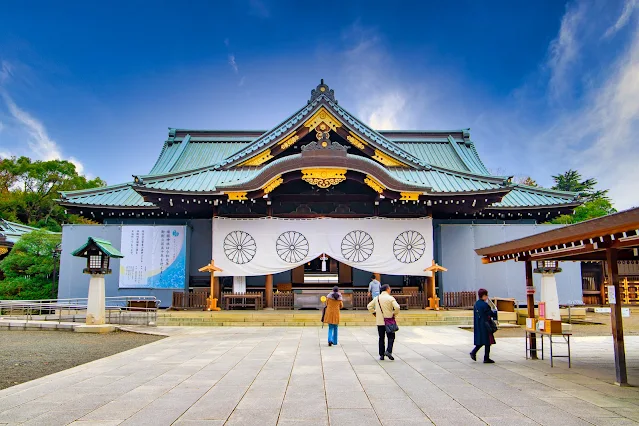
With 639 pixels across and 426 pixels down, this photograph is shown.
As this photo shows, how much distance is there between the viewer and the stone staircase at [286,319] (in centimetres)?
1631

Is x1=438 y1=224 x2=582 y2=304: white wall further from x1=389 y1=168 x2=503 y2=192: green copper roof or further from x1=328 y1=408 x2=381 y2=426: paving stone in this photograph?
x1=328 y1=408 x2=381 y2=426: paving stone

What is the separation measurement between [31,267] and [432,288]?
732 inches

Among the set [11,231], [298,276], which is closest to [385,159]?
[298,276]

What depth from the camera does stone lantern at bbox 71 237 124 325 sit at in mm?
14734

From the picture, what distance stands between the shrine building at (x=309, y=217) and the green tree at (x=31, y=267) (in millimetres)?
2348

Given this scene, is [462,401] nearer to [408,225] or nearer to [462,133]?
[408,225]

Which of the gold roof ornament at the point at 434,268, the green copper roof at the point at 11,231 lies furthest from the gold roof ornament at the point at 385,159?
the green copper roof at the point at 11,231

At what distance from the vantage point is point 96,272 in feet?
49.1

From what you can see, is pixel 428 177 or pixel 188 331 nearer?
pixel 188 331

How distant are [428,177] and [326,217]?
16.4 feet

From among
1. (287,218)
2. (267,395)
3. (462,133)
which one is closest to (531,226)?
(462,133)

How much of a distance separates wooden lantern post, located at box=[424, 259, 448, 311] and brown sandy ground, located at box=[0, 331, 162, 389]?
1072cm

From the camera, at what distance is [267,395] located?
6.45 m

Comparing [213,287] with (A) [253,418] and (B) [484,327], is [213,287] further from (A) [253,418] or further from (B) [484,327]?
(A) [253,418]
